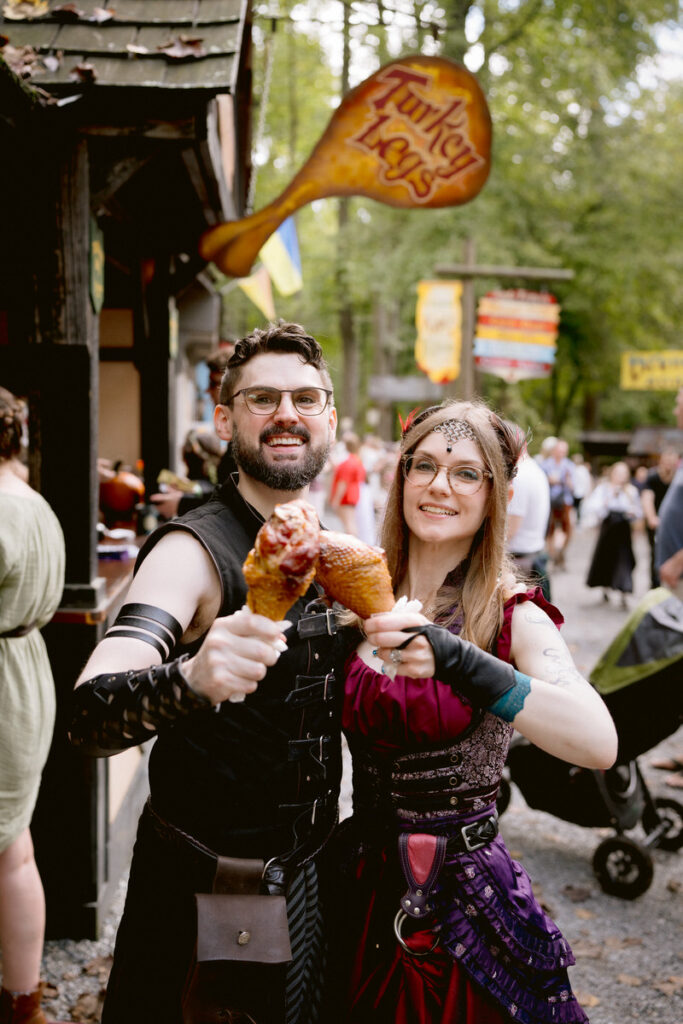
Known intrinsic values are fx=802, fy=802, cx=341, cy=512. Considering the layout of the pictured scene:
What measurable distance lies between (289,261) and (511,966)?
676cm

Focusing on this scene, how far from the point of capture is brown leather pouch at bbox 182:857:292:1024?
1.83 meters

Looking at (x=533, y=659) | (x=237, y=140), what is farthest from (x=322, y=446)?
(x=237, y=140)

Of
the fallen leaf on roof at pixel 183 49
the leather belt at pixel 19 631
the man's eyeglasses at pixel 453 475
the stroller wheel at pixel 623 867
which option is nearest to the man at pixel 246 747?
the man's eyeglasses at pixel 453 475

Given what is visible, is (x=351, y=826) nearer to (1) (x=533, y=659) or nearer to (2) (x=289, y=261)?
(1) (x=533, y=659)

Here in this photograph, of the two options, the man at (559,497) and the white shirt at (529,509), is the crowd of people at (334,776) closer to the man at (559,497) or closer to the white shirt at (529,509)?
the white shirt at (529,509)

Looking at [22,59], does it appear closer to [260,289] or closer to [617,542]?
[260,289]

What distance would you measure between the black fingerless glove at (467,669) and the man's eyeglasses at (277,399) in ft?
2.26

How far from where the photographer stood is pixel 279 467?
6.52ft

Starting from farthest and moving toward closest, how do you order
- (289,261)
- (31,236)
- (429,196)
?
(289,261)
(429,196)
(31,236)

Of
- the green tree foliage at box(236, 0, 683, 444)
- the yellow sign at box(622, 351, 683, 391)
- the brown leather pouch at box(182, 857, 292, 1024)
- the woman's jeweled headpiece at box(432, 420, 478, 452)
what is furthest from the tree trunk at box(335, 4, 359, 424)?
the brown leather pouch at box(182, 857, 292, 1024)

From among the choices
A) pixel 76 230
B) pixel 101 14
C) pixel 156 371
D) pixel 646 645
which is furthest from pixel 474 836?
pixel 156 371

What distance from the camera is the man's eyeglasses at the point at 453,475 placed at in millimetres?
2041

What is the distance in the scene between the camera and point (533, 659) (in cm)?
189

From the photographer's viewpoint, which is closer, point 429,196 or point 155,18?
point 155,18
